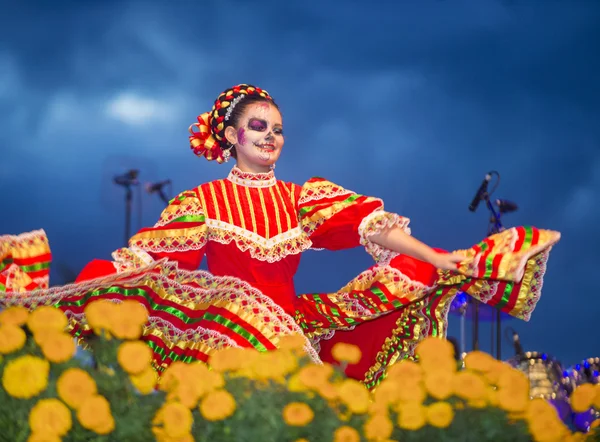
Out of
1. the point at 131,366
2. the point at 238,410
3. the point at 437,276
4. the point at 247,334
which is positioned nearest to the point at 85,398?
the point at 131,366

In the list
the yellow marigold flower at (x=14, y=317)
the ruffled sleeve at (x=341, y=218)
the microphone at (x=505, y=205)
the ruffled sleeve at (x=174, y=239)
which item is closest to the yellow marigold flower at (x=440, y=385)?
the yellow marigold flower at (x=14, y=317)

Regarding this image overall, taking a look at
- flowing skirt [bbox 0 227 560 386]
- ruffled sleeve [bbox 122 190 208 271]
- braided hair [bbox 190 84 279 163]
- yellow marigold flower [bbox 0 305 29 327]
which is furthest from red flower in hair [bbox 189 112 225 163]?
yellow marigold flower [bbox 0 305 29 327]

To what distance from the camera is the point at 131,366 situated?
3.65 feet

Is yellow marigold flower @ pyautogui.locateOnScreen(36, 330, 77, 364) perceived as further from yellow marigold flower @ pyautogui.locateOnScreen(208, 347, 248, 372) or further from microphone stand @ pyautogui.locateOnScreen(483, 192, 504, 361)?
microphone stand @ pyautogui.locateOnScreen(483, 192, 504, 361)

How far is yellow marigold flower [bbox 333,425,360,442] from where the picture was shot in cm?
108

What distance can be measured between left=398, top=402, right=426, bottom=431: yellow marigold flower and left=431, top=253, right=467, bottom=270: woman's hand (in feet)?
5.02

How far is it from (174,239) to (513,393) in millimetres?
1911

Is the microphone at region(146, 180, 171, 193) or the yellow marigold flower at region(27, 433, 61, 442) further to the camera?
the microphone at region(146, 180, 171, 193)

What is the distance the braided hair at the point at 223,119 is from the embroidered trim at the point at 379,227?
746 mm

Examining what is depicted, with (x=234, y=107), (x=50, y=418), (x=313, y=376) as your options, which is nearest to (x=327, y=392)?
(x=313, y=376)

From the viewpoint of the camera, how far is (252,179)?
10.4ft

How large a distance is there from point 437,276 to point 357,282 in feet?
1.23

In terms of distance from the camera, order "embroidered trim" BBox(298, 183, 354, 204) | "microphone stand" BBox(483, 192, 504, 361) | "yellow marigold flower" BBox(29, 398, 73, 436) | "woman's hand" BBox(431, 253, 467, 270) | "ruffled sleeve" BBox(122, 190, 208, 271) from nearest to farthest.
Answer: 1. "yellow marigold flower" BBox(29, 398, 73, 436)
2. "woman's hand" BBox(431, 253, 467, 270)
3. "ruffled sleeve" BBox(122, 190, 208, 271)
4. "embroidered trim" BBox(298, 183, 354, 204)
5. "microphone stand" BBox(483, 192, 504, 361)

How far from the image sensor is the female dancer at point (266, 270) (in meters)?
2.59
